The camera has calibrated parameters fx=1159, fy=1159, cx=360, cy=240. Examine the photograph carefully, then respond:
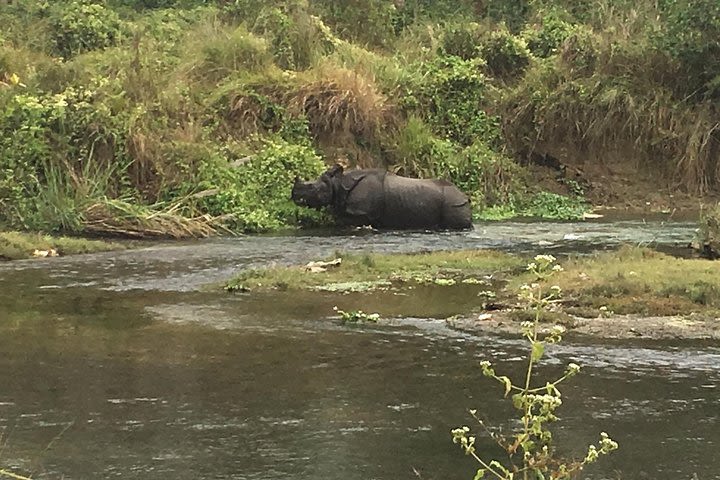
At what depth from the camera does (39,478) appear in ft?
17.4

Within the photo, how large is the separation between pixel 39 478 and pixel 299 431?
1397 mm

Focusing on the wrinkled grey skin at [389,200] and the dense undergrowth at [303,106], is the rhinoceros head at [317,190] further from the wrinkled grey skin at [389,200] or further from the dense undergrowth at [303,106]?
the dense undergrowth at [303,106]

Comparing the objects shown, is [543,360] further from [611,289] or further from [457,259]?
[457,259]

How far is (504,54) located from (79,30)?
8380 millimetres

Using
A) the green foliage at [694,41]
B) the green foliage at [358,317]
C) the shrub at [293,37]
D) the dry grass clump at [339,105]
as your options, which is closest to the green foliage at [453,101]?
the dry grass clump at [339,105]

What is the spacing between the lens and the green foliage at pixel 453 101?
21078 mm

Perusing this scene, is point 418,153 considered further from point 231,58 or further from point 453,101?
point 231,58

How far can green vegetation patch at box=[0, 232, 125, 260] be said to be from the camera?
13.3m

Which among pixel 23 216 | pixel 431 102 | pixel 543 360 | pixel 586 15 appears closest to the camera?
pixel 543 360

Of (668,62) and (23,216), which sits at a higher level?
(668,62)

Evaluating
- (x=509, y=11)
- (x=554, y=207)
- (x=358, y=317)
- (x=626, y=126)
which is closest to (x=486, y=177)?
(x=554, y=207)

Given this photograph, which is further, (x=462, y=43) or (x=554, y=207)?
(x=462, y=43)

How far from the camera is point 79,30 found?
889 inches

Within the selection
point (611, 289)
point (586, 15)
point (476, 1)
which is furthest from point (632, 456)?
point (476, 1)
